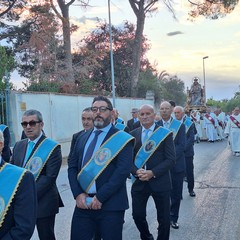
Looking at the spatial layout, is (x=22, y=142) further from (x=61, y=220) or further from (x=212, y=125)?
(x=212, y=125)

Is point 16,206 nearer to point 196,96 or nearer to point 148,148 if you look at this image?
point 148,148

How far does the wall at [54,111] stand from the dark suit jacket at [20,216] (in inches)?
426

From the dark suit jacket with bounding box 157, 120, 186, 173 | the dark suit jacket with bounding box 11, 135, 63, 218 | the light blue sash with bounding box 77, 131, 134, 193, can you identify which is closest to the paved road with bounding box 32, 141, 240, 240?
the dark suit jacket with bounding box 157, 120, 186, 173

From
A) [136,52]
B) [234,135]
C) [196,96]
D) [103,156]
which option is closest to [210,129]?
[196,96]

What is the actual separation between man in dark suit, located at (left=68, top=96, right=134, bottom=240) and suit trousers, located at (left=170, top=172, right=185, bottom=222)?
244 centimetres

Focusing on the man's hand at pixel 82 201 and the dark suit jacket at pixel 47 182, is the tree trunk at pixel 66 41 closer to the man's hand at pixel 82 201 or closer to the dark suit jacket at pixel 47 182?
the dark suit jacket at pixel 47 182

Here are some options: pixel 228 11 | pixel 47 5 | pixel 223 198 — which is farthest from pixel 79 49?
pixel 223 198

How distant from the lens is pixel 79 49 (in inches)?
1216

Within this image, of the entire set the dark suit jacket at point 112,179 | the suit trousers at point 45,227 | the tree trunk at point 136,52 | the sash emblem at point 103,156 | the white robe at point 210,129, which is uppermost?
the tree trunk at point 136,52

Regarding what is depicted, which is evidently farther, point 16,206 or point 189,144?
point 189,144

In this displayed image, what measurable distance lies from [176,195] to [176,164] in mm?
450

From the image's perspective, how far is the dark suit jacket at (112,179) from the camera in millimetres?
3705

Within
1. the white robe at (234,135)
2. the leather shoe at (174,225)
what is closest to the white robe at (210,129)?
the white robe at (234,135)

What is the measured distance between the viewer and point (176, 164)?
6418mm
